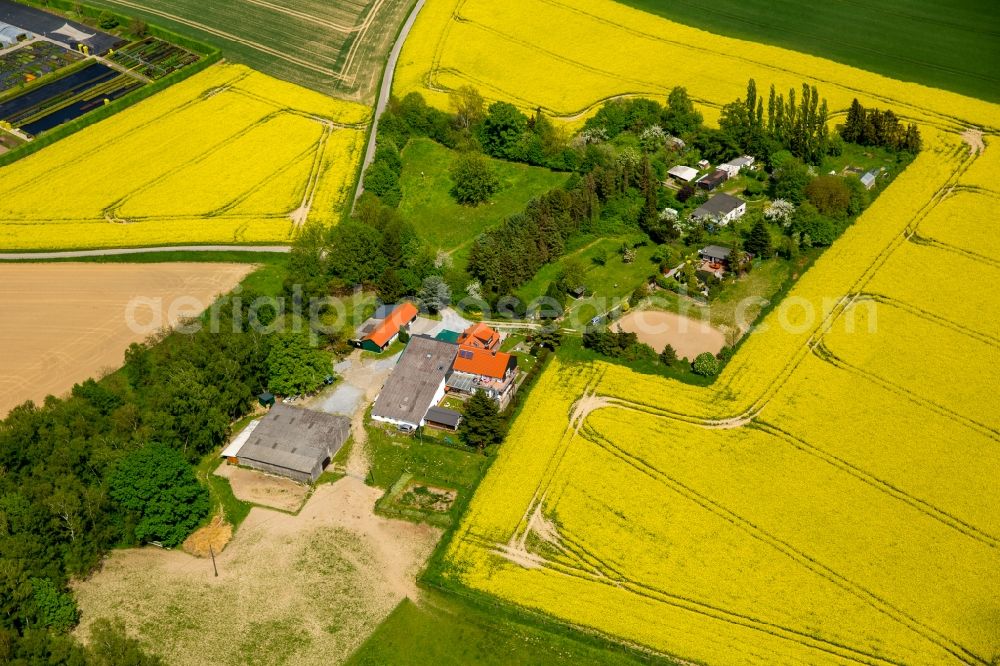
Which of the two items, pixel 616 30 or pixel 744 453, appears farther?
pixel 616 30

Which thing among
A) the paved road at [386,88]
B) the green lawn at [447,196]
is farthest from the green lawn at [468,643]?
the paved road at [386,88]

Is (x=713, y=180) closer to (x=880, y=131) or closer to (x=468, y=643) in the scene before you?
(x=880, y=131)

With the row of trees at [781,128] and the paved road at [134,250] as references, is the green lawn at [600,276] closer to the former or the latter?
the row of trees at [781,128]

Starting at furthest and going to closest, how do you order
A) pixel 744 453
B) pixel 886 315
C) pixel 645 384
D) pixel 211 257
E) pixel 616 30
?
pixel 616 30, pixel 211 257, pixel 886 315, pixel 645 384, pixel 744 453

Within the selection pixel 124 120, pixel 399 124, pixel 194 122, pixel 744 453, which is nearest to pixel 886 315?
pixel 744 453

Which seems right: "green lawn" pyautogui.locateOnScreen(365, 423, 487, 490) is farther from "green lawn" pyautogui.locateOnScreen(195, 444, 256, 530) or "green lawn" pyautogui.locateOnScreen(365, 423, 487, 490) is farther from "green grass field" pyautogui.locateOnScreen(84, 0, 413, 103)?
"green grass field" pyautogui.locateOnScreen(84, 0, 413, 103)

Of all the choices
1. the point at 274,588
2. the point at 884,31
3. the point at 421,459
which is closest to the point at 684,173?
the point at 884,31

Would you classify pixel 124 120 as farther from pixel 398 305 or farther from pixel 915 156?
pixel 915 156
